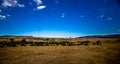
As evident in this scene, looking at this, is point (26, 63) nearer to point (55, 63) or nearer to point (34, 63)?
point (34, 63)

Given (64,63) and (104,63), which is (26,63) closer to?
(64,63)

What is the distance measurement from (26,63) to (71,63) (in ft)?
13.7

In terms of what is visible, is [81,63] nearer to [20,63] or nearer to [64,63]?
[64,63]

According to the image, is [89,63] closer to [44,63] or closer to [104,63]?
[104,63]

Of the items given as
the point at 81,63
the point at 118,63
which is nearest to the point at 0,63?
the point at 81,63

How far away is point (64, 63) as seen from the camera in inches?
488

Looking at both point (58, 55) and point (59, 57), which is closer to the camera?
point (59, 57)

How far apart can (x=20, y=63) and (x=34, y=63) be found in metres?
1.31

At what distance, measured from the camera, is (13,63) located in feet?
41.0

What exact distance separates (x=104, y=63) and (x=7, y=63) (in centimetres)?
910

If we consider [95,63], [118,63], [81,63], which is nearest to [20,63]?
[81,63]

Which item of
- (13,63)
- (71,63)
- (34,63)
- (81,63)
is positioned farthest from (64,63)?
(13,63)

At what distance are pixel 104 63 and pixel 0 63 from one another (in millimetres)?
9759

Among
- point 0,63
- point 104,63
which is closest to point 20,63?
point 0,63
